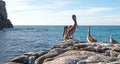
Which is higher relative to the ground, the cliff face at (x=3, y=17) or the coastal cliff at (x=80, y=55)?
the coastal cliff at (x=80, y=55)

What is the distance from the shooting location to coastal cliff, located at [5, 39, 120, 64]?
15.3m

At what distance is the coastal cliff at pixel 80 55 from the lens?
15320mm

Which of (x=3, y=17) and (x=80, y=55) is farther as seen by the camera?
(x=3, y=17)

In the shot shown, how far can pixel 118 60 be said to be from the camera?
49.6 ft

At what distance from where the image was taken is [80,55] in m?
16.2

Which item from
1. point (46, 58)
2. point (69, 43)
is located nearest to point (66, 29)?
point (69, 43)

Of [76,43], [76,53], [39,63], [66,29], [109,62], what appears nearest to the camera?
[109,62]

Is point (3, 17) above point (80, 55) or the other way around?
the other way around

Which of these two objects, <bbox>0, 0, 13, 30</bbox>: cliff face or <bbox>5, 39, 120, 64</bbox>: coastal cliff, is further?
<bbox>0, 0, 13, 30</bbox>: cliff face

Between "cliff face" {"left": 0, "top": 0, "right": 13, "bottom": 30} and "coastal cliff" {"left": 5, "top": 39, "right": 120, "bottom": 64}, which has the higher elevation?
"coastal cliff" {"left": 5, "top": 39, "right": 120, "bottom": 64}

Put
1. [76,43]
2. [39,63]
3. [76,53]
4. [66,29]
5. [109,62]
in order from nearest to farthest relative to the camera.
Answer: [109,62]
[76,53]
[39,63]
[76,43]
[66,29]

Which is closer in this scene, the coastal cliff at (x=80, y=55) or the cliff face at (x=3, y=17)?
the coastal cliff at (x=80, y=55)

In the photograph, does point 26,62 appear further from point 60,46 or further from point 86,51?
point 86,51

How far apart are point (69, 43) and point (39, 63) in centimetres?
278
